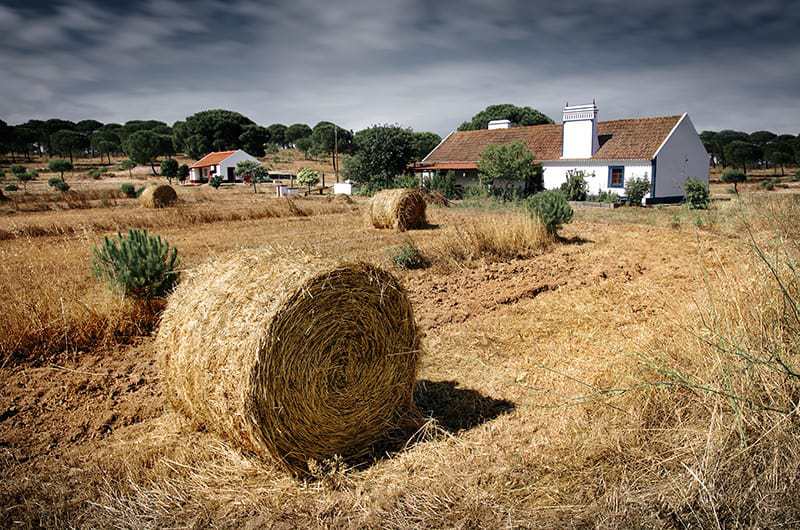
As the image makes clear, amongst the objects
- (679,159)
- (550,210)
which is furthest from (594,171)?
(550,210)

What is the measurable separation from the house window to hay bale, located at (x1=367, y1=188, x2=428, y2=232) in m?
16.6

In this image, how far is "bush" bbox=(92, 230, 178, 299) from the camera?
Result: 7777 mm

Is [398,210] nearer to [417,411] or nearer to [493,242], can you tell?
[493,242]

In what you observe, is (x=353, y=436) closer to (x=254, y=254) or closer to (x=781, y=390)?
(x=254, y=254)

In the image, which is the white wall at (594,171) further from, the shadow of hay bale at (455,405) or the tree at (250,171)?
the shadow of hay bale at (455,405)

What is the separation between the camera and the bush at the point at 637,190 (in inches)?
1129

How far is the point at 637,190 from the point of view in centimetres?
2867

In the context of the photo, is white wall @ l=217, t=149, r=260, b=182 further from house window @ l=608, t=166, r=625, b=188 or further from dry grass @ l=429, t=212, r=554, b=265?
dry grass @ l=429, t=212, r=554, b=265

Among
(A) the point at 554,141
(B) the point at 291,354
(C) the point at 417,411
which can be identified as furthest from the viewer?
(A) the point at 554,141

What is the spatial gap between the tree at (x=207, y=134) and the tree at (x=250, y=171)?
914 inches

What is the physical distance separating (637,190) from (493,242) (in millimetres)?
19083

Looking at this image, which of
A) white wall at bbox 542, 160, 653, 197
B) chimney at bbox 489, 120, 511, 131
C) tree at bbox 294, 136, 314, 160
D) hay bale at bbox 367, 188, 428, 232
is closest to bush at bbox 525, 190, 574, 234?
hay bale at bbox 367, 188, 428, 232

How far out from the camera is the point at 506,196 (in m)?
31.1

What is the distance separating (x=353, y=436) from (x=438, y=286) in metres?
5.64
